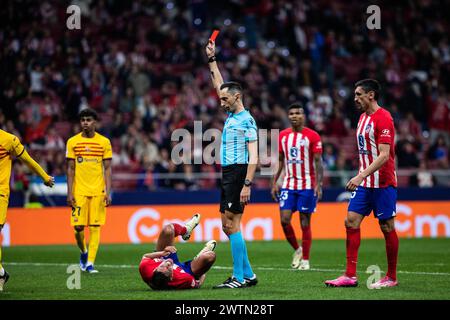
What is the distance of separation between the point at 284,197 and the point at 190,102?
1069 centimetres

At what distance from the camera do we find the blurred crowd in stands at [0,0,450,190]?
22.5m

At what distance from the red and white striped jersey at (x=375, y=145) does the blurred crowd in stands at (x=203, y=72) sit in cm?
1144

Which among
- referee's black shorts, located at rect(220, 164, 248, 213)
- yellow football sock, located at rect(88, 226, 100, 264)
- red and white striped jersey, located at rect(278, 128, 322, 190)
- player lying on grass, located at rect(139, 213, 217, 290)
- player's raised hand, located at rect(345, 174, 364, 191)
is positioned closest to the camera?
player's raised hand, located at rect(345, 174, 364, 191)

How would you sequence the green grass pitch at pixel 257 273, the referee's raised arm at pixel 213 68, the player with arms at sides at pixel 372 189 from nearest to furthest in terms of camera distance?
1. the green grass pitch at pixel 257 273
2. the player with arms at sides at pixel 372 189
3. the referee's raised arm at pixel 213 68

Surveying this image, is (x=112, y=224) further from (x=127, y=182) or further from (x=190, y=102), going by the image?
(x=190, y=102)

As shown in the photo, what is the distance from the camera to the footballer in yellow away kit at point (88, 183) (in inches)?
527

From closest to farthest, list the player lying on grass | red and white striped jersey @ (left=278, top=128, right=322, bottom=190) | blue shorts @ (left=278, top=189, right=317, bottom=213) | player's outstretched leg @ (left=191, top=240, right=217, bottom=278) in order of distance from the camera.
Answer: the player lying on grass
player's outstretched leg @ (left=191, top=240, right=217, bottom=278)
blue shorts @ (left=278, top=189, right=317, bottom=213)
red and white striped jersey @ (left=278, top=128, right=322, bottom=190)

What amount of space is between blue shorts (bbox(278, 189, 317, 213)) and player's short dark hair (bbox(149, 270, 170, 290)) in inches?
174

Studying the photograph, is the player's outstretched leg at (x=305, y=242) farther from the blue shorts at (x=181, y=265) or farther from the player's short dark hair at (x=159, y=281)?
the player's short dark hair at (x=159, y=281)

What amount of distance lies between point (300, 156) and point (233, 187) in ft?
13.7

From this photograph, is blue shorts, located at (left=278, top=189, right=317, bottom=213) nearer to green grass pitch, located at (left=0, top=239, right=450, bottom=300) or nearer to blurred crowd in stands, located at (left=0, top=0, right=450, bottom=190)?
green grass pitch, located at (left=0, top=239, right=450, bottom=300)

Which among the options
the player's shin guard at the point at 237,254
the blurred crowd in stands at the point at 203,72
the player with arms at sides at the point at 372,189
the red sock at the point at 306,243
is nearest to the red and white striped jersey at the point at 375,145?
the player with arms at sides at the point at 372,189

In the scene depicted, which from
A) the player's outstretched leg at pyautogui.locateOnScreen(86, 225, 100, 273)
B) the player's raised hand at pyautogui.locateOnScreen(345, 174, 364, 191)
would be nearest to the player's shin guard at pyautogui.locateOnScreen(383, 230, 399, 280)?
the player's raised hand at pyautogui.locateOnScreen(345, 174, 364, 191)

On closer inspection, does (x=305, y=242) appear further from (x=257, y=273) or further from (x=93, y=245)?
(x=93, y=245)
